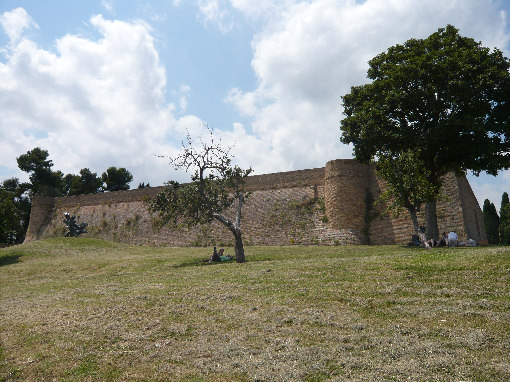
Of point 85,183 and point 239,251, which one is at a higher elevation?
point 85,183

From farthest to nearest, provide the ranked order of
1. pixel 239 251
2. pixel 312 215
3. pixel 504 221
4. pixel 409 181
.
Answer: pixel 504 221 → pixel 312 215 → pixel 409 181 → pixel 239 251

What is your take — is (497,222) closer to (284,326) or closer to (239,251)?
(239,251)

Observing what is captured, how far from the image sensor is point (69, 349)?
28.6 ft

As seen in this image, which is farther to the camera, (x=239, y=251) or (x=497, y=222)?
(x=497, y=222)

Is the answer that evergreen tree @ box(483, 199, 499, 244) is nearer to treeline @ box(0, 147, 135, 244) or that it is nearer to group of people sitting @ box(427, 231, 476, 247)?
group of people sitting @ box(427, 231, 476, 247)

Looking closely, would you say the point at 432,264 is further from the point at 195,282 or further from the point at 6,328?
the point at 6,328

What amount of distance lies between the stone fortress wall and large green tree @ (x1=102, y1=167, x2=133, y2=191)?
27.6m

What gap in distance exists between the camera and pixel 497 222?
54.3 meters

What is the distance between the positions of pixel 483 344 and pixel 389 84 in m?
21.2

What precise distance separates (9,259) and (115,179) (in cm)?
4890

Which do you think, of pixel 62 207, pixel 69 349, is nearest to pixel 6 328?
pixel 69 349

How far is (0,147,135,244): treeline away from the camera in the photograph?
6811cm

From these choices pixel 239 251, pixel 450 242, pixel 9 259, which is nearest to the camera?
pixel 239 251

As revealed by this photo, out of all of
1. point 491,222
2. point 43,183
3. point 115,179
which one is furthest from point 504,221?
point 43,183
